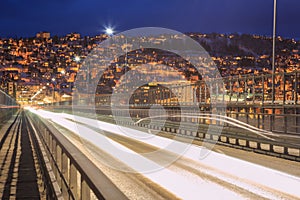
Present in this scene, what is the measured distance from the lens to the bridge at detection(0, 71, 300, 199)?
8516 millimetres

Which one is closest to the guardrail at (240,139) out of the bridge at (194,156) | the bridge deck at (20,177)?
the bridge at (194,156)

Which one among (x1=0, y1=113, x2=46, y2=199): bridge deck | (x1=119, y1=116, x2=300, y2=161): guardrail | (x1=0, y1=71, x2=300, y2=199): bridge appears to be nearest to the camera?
(x1=0, y1=71, x2=300, y2=199): bridge

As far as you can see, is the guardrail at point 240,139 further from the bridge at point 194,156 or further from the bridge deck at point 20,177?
the bridge deck at point 20,177

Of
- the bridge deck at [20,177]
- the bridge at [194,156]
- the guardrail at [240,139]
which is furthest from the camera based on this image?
the guardrail at [240,139]

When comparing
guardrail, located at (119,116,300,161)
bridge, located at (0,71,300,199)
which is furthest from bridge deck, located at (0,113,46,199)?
guardrail, located at (119,116,300,161)

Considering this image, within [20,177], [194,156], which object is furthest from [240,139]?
[20,177]

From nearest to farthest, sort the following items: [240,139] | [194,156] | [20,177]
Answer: [20,177] < [194,156] < [240,139]

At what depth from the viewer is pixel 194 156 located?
17312 mm

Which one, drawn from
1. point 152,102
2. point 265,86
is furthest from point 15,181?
point 152,102

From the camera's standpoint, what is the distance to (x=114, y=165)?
1435 cm

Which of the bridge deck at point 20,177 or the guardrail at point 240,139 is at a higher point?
the guardrail at point 240,139

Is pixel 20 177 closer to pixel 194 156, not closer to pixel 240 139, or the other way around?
pixel 194 156

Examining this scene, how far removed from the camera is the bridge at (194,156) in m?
8.52

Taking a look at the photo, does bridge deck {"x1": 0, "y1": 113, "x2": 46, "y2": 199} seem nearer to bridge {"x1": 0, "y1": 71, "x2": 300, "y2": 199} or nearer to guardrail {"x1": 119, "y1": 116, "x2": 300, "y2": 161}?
bridge {"x1": 0, "y1": 71, "x2": 300, "y2": 199}
